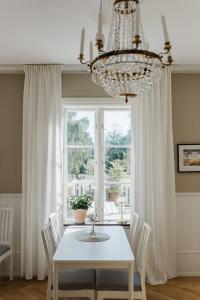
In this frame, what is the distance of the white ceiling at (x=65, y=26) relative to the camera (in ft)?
8.55

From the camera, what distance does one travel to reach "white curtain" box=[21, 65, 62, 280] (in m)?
4.00

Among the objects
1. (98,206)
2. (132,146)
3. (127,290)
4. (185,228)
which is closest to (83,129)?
(132,146)

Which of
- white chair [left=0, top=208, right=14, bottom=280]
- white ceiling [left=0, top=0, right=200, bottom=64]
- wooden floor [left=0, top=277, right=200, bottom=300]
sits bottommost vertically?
wooden floor [left=0, top=277, right=200, bottom=300]

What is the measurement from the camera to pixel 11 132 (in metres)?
4.28

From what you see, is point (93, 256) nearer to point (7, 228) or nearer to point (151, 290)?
point (151, 290)

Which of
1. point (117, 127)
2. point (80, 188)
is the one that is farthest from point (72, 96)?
point (80, 188)

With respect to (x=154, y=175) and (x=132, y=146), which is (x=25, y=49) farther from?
(x=154, y=175)

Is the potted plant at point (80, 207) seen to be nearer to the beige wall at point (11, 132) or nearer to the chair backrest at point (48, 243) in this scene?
the beige wall at point (11, 132)

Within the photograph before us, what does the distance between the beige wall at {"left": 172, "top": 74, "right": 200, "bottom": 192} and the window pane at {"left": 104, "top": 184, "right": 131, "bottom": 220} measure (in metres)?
0.74

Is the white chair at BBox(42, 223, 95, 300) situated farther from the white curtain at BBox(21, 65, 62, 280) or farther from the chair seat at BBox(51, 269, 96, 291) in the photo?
the white curtain at BBox(21, 65, 62, 280)

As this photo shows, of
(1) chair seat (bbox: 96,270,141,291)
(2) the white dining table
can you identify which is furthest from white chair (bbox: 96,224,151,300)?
(2) the white dining table

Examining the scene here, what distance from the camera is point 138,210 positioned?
4066 millimetres

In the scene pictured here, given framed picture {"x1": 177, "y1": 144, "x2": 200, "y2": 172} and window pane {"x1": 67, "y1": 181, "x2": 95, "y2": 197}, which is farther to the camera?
window pane {"x1": 67, "y1": 181, "x2": 95, "y2": 197}

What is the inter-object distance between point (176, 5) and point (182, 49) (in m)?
1.09
